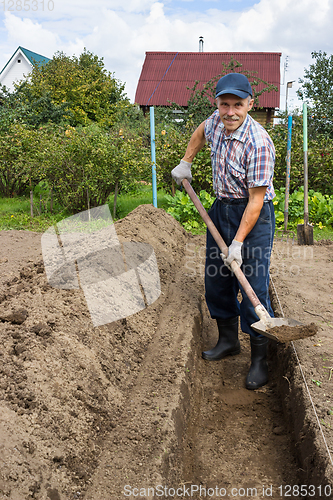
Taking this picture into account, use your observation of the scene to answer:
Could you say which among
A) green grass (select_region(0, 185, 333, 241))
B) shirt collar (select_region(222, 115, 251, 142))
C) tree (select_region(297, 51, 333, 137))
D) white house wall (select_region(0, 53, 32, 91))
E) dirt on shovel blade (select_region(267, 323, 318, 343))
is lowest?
dirt on shovel blade (select_region(267, 323, 318, 343))

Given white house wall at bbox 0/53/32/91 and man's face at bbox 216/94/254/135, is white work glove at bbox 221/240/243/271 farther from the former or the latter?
white house wall at bbox 0/53/32/91

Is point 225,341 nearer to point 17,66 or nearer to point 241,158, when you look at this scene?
point 241,158

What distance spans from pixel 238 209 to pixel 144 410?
1.66 meters

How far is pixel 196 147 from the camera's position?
3545 millimetres

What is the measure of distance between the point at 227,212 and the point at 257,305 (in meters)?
0.78

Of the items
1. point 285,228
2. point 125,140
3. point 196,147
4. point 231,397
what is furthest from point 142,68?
point 231,397

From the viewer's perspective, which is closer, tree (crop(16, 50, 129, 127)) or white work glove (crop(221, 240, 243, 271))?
white work glove (crop(221, 240, 243, 271))

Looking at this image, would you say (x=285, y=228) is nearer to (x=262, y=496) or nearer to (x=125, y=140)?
(x=125, y=140)

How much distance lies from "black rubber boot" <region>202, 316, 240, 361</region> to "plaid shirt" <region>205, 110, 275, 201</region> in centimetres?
120

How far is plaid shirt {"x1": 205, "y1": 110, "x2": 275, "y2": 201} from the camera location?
2820 mm

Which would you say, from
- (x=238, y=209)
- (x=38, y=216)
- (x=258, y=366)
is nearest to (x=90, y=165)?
(x=38, y=216)

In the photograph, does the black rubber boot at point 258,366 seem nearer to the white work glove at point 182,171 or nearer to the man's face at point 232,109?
the white work glove at point 182,171

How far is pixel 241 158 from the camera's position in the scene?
2926mm

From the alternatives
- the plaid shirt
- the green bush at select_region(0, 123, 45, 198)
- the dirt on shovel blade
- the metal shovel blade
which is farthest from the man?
the green bush at select_region(0, 123, 45, 198)
